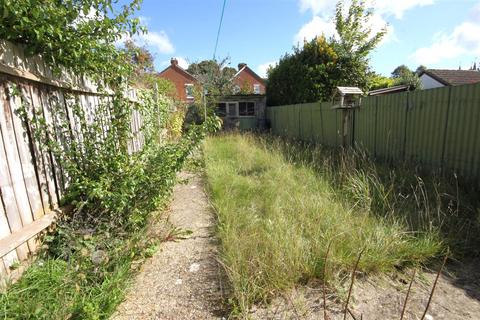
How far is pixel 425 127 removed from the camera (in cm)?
472

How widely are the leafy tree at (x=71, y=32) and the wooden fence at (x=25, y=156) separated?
0.13 m

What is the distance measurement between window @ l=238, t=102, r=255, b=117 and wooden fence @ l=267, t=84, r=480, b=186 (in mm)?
9473

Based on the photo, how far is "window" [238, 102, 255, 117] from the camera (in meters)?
17.2

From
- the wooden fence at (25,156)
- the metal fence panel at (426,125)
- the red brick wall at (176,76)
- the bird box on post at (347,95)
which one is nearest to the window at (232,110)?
the bird box on post at (347,95)

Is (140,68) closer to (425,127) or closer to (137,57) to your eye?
(137,57)

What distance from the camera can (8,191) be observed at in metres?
1.95

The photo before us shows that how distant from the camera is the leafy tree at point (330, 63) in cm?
1265

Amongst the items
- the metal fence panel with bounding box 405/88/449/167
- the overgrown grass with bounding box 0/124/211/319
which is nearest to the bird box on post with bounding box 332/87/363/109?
the metal fence panel with bounding box 405/88/449/167

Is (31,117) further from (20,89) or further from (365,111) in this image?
(365,111)

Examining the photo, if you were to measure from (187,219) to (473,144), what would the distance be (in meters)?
4.16

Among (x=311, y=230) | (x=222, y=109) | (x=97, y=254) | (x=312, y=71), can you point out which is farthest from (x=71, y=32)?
(x=222, y=109)

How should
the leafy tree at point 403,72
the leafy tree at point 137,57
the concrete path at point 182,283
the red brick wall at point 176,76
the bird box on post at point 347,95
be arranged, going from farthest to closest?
1. the red brick wall at point 176,76
2. the leafy tree at point 403,72
3. the bird box on post at point 347,95
4. the leafy tree at point 137,57
5. the concrete path at point 182,283

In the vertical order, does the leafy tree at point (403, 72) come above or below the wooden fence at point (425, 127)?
above

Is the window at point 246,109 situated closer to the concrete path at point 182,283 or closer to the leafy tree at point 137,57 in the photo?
the leafy tree at point 137,57
